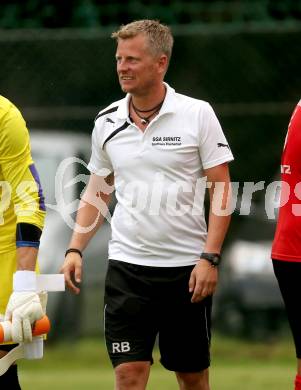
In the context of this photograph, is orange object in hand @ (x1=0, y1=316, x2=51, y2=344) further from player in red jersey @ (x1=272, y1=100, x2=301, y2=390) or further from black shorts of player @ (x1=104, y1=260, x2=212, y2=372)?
player in red jersey @ (x1=272, y1=100, x2=301, y2=390)

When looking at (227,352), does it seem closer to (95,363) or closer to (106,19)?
(95,363)

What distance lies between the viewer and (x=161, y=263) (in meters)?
A: 7.16

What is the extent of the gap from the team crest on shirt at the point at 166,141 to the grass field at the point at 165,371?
11.6 feet

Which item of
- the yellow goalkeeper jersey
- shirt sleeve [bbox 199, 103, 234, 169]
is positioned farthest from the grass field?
the yellow goalkeeper jersey

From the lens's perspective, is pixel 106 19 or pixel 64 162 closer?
pixel 64 162

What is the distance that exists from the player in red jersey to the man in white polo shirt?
30 cm

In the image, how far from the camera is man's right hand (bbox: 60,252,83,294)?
710 centimetres

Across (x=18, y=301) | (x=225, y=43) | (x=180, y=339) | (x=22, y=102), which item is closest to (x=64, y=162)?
(x=22, y=102)

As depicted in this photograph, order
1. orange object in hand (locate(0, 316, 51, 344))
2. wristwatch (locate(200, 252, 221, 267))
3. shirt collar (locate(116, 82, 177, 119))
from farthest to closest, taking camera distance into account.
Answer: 1. shirt collar (locate(116, 82, 177, 119))
2. wristwatch (locate(200, 252, 221, 267))
3. orange object in hand (locate(0, 316, 51, 344))

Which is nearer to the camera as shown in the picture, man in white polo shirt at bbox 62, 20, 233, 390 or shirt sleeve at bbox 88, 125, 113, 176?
man in white polo shirt at bbox 62, 20, 233, 390

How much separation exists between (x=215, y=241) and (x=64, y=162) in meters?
4.45

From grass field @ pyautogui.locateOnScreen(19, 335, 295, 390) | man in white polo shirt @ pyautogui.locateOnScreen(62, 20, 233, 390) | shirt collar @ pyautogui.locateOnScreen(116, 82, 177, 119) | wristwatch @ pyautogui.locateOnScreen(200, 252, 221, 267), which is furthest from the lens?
grass field @ pyautogui.locateOnScreen(19, 335, 295, 390)

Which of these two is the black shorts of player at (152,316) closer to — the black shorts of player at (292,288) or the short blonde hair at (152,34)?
the black shorts of player at (292,288)

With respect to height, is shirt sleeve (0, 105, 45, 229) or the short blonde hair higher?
the short blonde hair
